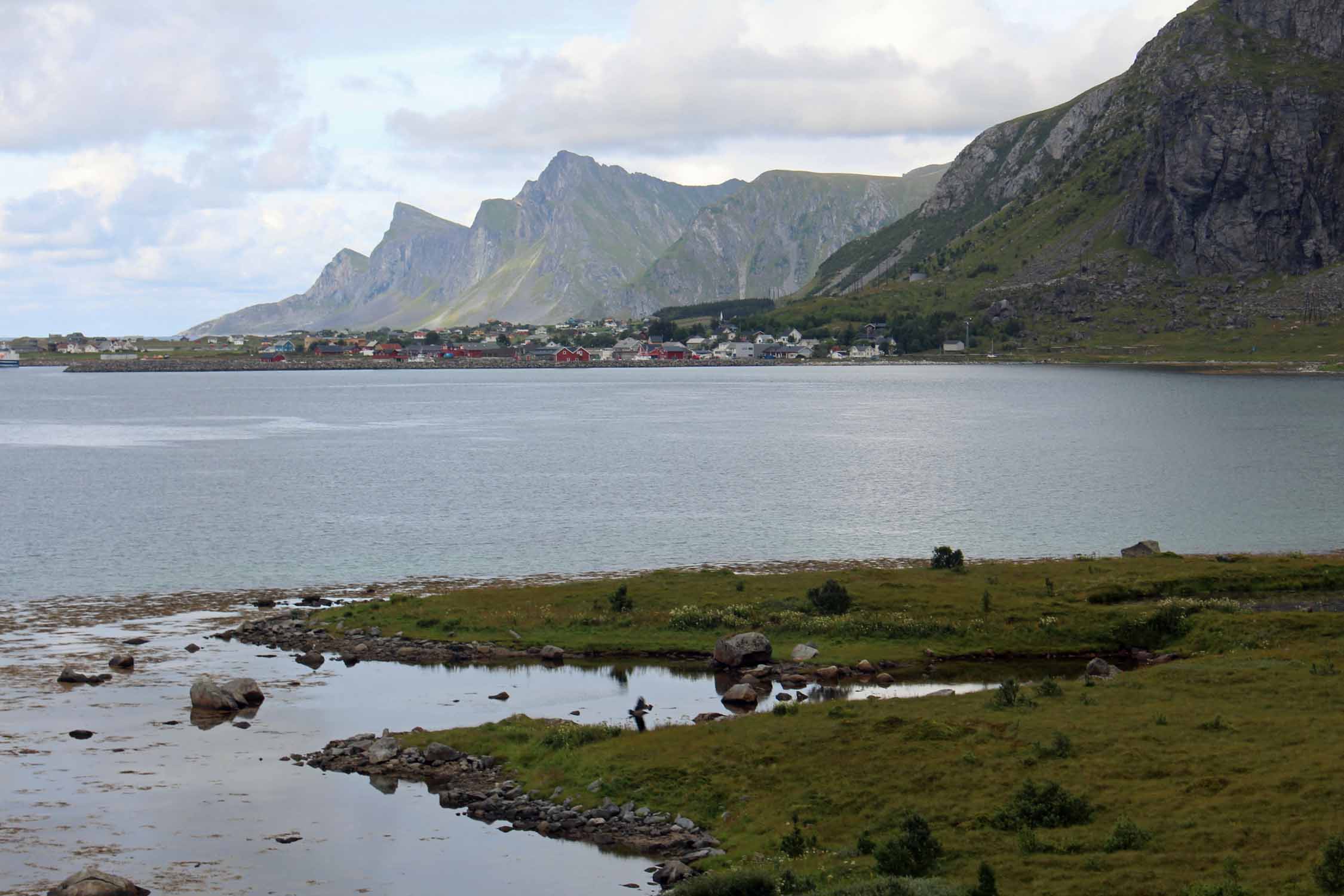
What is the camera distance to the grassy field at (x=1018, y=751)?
32.3 metres

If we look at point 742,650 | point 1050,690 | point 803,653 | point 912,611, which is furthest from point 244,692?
point 1050,690

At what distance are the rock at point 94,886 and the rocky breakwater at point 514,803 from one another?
10.9 m

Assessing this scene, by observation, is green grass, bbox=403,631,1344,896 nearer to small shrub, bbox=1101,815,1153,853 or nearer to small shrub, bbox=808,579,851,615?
small shrub, bbox=1101,815,1153,853

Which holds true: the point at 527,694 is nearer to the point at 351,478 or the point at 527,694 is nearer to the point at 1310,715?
the point at 1310,715

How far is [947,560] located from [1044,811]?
44.1 meters

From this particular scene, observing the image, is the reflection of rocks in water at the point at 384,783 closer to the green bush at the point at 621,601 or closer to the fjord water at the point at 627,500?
the green bush at the point at 621,601

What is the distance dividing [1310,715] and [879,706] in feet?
48.4

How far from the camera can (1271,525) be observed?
102m

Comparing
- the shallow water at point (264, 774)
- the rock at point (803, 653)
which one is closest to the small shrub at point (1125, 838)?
the shallow water at point (264, 774)

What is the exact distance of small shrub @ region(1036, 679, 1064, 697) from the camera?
1879 inches

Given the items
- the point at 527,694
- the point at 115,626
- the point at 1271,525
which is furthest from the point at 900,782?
the point at 1271,525

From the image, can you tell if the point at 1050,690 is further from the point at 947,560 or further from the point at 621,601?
the point at 947,560

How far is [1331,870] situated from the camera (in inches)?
1091

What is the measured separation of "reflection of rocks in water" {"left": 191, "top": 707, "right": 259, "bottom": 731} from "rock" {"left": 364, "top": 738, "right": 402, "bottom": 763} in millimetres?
8785
